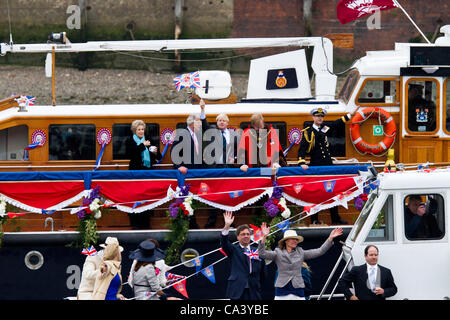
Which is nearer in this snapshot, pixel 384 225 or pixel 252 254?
pixel 252 254

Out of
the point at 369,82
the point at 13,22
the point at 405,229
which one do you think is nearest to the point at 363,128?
the point at 369,82

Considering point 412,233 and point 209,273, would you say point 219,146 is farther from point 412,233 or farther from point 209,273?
point 412,233

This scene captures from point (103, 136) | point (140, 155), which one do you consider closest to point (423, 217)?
point (140, 155)

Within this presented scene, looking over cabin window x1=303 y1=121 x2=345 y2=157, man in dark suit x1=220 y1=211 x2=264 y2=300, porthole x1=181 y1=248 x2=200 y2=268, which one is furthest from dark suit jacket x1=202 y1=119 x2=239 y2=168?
man in dark suit x1=220 y1=211 x2=264 y2=300

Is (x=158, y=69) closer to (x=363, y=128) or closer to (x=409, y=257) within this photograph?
(x=363, y=128)

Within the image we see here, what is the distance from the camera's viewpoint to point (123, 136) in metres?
14.2

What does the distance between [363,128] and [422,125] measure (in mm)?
972

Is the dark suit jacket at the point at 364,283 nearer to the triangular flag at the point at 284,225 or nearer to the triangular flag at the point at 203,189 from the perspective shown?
the triangular flag at the point at 284,225

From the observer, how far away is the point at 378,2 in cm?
1477

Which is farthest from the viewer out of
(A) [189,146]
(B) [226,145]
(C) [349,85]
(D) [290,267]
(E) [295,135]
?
(C) [349,85]

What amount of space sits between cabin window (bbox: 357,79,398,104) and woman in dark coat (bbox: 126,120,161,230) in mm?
3679

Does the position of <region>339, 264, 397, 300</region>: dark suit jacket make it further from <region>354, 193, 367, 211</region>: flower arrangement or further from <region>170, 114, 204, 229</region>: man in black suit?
<region>170, 114, 204, 229</region>: man in black suit

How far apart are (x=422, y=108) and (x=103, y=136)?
5362 millimetres

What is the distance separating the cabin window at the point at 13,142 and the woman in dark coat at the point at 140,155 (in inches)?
83.0
